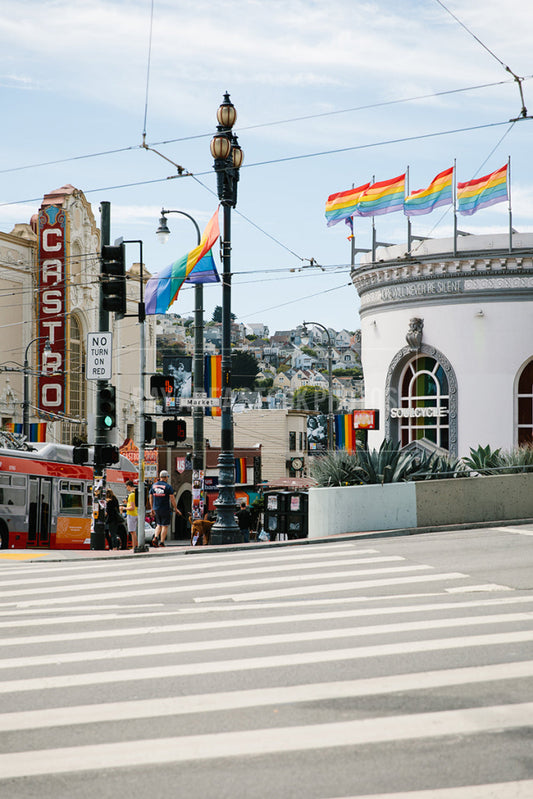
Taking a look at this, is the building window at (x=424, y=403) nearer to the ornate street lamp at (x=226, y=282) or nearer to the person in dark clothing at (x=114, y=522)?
the person in dark clothing at (x=114, y=522)

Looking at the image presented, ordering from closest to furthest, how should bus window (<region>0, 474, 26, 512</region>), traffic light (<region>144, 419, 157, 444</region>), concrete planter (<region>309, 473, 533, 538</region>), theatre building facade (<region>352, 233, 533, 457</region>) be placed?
concrete planter (<region>309, 473, 533, 538</region>), traffic light (<region>144, 419, 157, 444</region>), bus window (<region>0, 474, 26, 512</region>), theatre building facade (<region>352, 233, 533, 457</region>)

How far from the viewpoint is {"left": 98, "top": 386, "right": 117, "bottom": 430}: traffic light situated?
20281 millimetres

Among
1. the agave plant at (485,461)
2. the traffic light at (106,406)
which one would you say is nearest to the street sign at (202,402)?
the traffic light at (106,406)

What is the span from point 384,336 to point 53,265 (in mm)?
22891

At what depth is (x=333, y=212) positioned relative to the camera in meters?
33.0

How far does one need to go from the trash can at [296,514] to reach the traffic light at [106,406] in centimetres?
720

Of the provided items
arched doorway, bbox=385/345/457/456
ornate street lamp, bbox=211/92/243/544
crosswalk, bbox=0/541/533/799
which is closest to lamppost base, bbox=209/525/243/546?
ornate street lamp, bbox=211/92/243/544

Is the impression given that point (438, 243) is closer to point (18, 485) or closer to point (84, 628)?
point (18, 485)

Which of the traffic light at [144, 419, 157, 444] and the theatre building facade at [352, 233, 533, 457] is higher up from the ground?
the theatre building facade at [352, 233, 533, 457]

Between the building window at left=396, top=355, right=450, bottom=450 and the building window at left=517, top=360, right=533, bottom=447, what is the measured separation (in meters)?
2.36

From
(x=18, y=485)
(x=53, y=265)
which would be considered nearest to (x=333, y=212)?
(x=18, y=485)

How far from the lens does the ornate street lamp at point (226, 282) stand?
67.1 ft

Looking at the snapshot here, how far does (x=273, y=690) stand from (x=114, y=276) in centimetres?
1296

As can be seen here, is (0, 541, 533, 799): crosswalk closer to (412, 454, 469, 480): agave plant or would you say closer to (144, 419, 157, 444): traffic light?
(144, 419, 157, 444): traffic light
